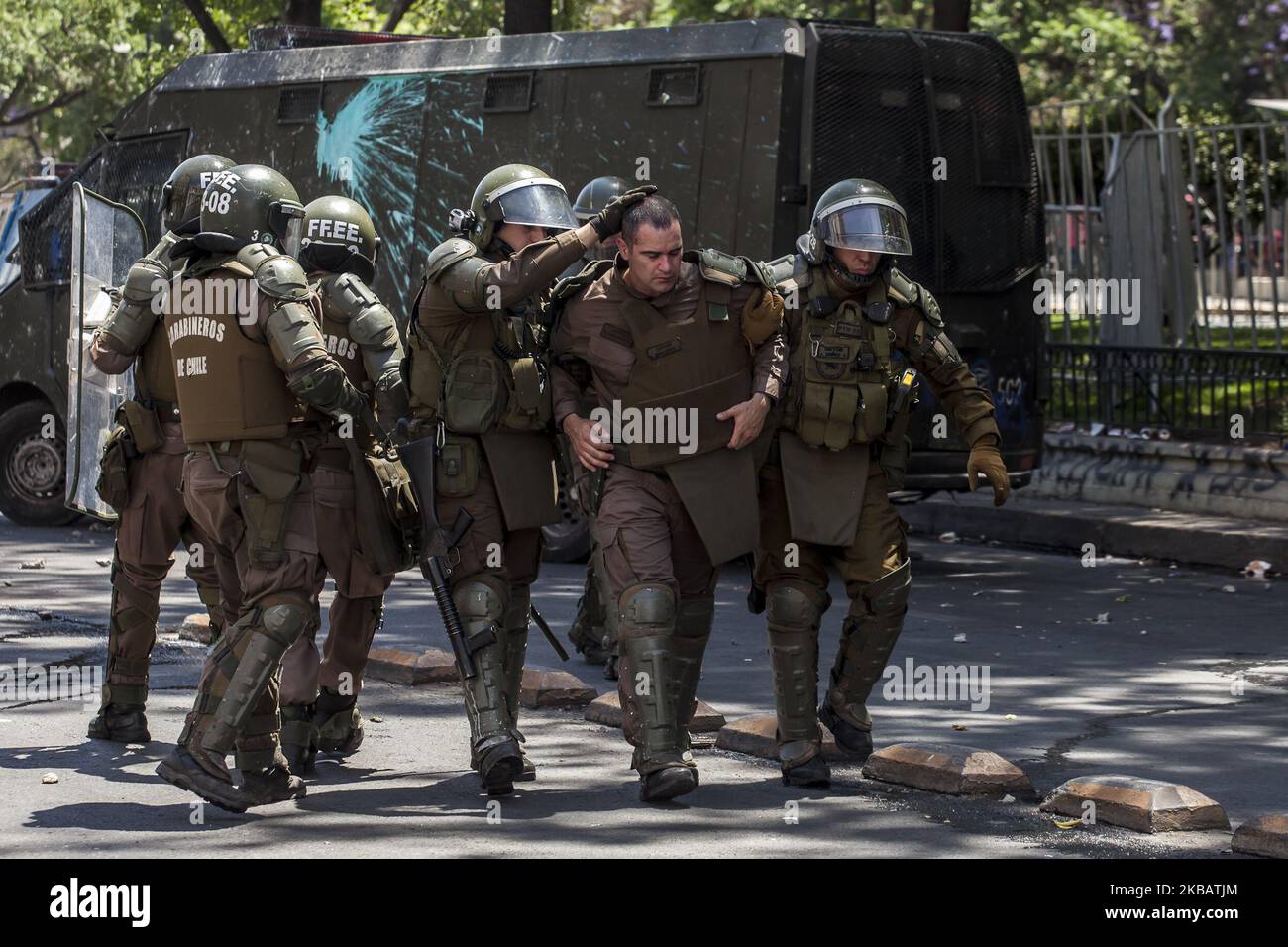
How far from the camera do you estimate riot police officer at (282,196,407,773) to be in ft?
21.7

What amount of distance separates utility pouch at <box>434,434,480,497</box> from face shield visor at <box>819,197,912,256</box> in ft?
4.30

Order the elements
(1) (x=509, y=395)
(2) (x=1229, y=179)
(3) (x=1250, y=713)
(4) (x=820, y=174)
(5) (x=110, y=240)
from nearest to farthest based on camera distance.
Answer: (1) (x=509, y=395), (3) (x=1250, y=713), (5) (x=110, y=240), (4) (x=820, y=174), (2) (x=1229, y=179)

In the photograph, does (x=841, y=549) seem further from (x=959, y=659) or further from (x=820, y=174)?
(x=820, y=174)

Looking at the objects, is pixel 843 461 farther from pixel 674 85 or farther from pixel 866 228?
pixel 674 85

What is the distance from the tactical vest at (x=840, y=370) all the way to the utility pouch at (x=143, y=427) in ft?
6.80

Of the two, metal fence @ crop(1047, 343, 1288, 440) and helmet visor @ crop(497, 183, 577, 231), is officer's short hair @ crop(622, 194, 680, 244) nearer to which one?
helmet visor @ crop(497, 183, 577, 231)

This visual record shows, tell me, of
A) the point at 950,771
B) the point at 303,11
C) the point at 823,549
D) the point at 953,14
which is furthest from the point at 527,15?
the point at 950,771

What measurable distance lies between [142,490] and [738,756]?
2.16 m

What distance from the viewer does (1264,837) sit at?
5.49 metres

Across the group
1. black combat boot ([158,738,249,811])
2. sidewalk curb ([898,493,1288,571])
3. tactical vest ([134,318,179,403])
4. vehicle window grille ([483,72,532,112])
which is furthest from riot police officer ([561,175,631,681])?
sidewalk curb ([898,493,1288,571])

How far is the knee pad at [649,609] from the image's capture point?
618 cm

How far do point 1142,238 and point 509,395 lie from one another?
9.55 metres
